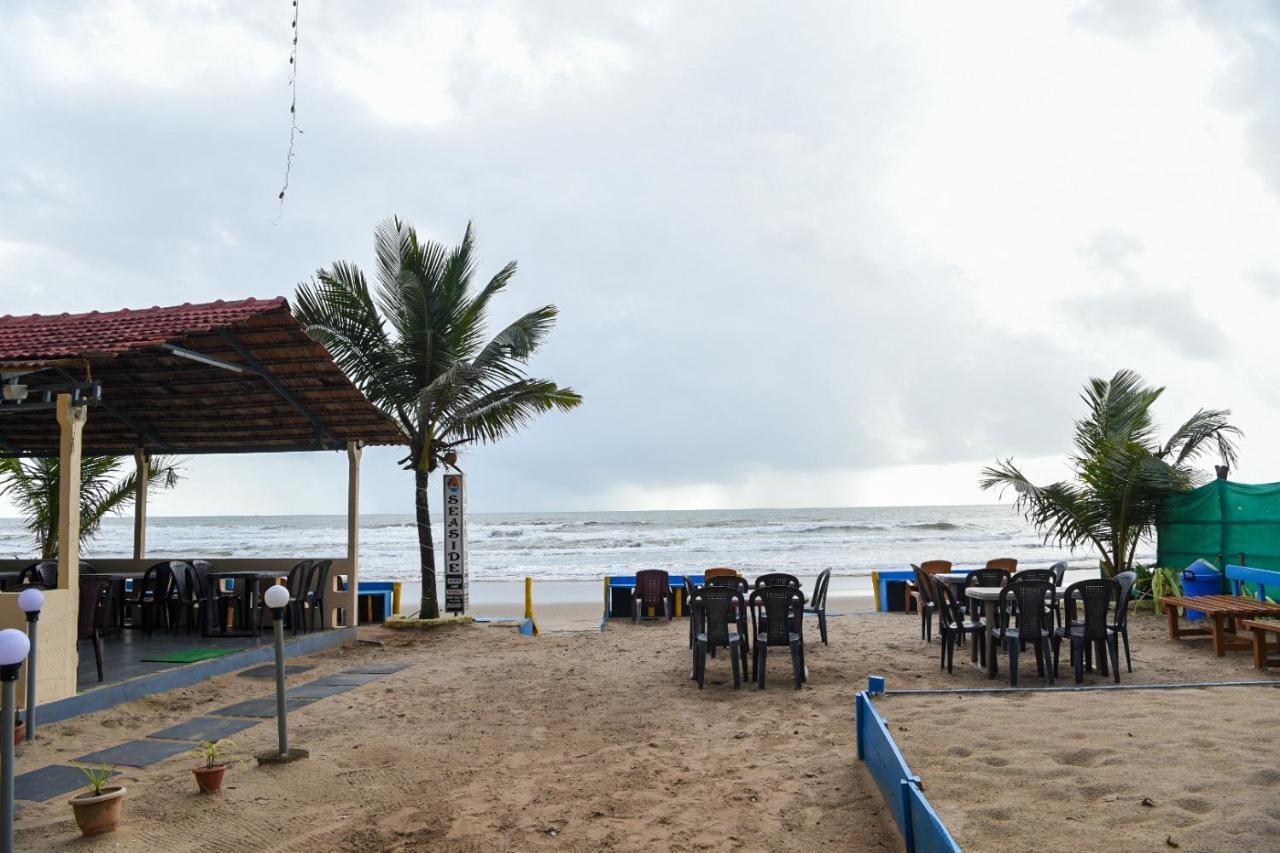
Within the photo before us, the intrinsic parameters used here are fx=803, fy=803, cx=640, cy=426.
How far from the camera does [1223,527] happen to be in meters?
9.57

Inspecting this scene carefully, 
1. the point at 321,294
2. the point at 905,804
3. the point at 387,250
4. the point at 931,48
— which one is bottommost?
the point at 905,804

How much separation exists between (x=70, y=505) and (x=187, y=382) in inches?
126

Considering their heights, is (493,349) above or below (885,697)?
above

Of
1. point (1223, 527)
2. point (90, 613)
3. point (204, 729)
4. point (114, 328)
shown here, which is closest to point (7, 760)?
point (204, 729)

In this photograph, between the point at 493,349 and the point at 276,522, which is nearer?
the point at 493,349

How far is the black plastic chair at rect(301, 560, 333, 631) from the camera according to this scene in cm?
902

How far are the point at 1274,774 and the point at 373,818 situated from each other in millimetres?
4090

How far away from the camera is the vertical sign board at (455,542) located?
10.5 m

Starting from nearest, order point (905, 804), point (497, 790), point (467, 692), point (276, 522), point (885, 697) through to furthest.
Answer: point (905, 804) → point (497, 790) → point (885, 697) → point (467, 692) → point (276, 522)

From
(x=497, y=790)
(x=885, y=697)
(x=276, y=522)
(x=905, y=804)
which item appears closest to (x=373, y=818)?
(x=497, y=790)

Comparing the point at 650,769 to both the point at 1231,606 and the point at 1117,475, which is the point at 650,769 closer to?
the point at 1231,606

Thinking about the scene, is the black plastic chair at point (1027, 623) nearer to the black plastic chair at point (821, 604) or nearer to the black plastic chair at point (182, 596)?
the black plastic chair at point (821, 604)

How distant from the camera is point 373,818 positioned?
12.2 feet

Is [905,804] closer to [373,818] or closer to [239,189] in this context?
[373,818]
